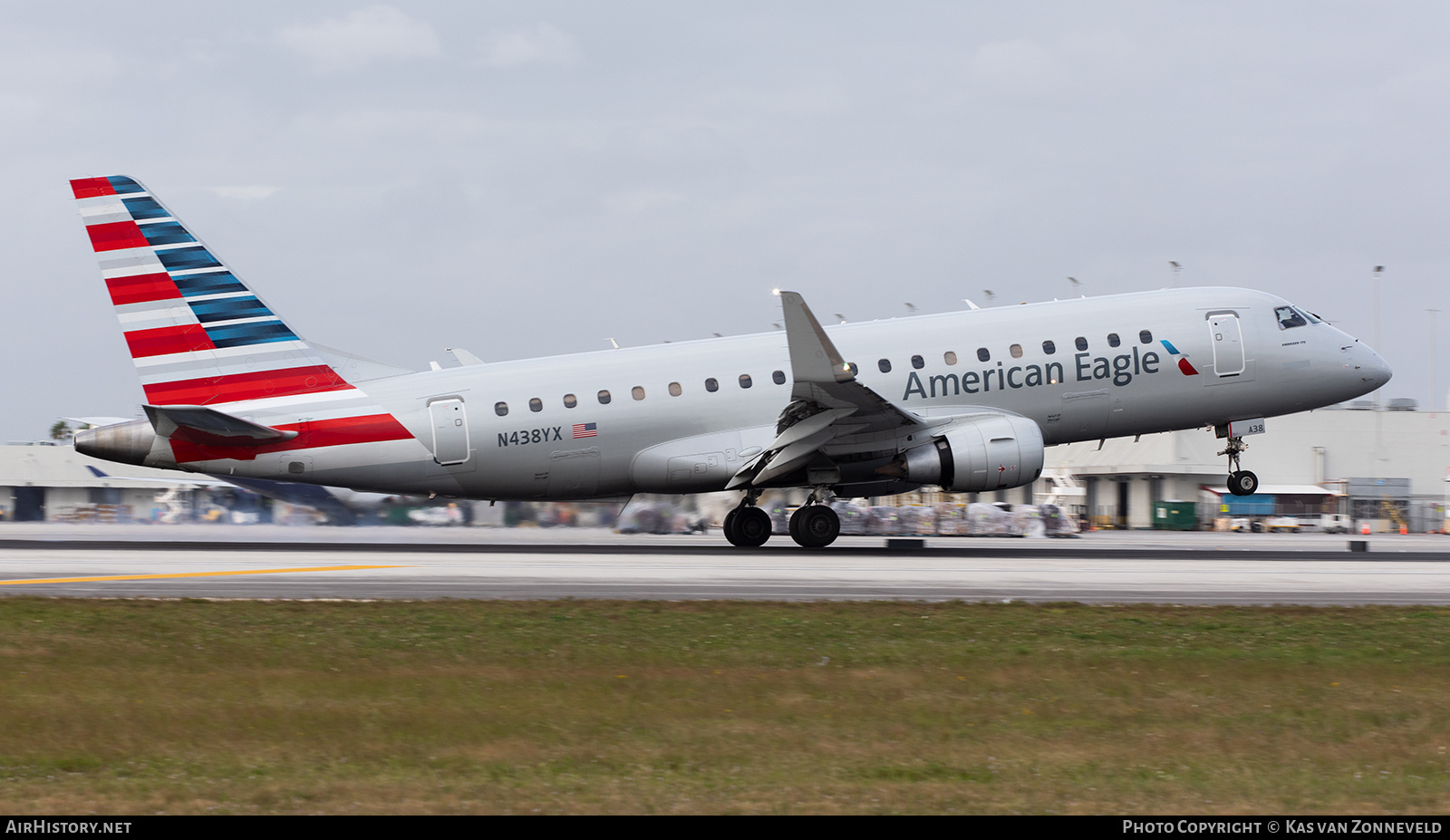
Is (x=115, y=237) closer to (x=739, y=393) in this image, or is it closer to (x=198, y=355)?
(x=198, y=355)

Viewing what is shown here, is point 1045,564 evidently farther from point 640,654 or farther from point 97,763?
point 97,763

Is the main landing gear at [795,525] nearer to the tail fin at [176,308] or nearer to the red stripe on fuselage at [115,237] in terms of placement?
the tail fin at [176,308]

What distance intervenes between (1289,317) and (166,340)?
26.5 meters

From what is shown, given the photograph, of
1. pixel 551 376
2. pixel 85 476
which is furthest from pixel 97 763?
pixel 85 476

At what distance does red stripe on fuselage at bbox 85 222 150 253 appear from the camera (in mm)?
28469

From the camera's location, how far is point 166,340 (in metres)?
28.7

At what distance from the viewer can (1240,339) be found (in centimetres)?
3195

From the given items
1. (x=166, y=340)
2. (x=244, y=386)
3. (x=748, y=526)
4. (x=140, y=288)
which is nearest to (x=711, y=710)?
(x=748, y=526)

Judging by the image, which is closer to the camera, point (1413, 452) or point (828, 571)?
point (828, 571)

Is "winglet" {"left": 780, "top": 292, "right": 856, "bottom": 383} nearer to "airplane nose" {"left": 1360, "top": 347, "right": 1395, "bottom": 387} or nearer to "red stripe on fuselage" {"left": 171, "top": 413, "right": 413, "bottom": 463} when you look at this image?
"red stripe on fuselage" {"left": 171, "top": 413, "right": 413, "bottom": 463}

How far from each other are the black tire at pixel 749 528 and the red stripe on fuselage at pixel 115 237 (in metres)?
14.7

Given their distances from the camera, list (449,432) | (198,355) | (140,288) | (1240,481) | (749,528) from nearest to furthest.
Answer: (140,288) → (198,355) → (449,432) → (1240,481) → (749,528)

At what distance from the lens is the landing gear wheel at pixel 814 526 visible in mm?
31328

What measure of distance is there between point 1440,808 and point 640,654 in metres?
8.42
